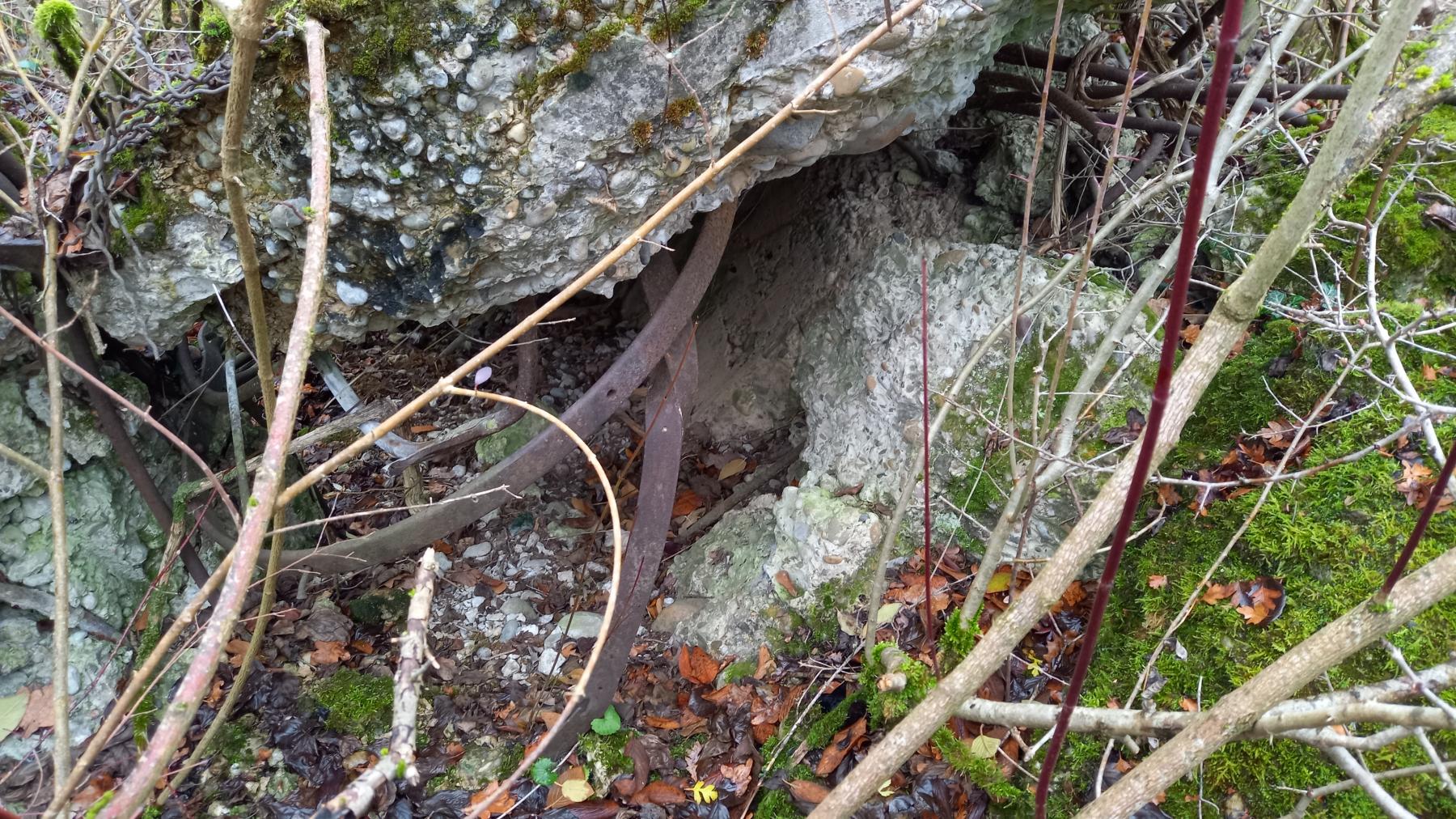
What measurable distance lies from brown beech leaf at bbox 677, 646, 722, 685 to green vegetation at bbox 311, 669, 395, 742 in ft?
2.99

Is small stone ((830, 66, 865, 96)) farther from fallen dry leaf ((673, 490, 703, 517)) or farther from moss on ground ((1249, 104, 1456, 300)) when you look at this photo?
fallen dry leaf ((673, 490, 703, 517))

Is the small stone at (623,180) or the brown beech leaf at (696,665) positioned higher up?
the small stone at (623,180)

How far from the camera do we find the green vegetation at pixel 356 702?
2301 millimetres

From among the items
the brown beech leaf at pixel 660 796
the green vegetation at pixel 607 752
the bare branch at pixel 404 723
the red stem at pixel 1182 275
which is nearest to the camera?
the red stem at pixel 1182 275

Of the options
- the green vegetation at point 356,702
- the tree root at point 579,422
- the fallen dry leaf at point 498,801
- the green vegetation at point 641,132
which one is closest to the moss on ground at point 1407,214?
the tree root at point 579,422

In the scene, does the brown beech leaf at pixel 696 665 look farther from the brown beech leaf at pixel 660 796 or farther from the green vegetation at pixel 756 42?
the green vegetation at pixel 756 42

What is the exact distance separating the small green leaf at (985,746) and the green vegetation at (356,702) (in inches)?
68.1

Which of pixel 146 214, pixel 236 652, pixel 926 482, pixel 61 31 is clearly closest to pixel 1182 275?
pixel 926 482

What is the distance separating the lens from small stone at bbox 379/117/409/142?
167cm

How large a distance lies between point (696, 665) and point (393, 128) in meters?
1.79

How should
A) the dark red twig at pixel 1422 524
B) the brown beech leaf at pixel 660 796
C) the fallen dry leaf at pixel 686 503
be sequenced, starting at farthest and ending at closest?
the fallen dry leaf at pixel 686 503, the brown beech leaf at pixel 660 796, the dark red twig at pixel 1422 524

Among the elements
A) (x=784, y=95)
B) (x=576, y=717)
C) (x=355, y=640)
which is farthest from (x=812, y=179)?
(x=355, y=640)

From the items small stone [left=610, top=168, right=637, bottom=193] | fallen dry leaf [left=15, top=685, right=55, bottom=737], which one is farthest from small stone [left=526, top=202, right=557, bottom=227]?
fallen dry leaf [left=15, top=685, right=55, bottom=737]

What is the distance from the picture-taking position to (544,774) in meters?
2.16
